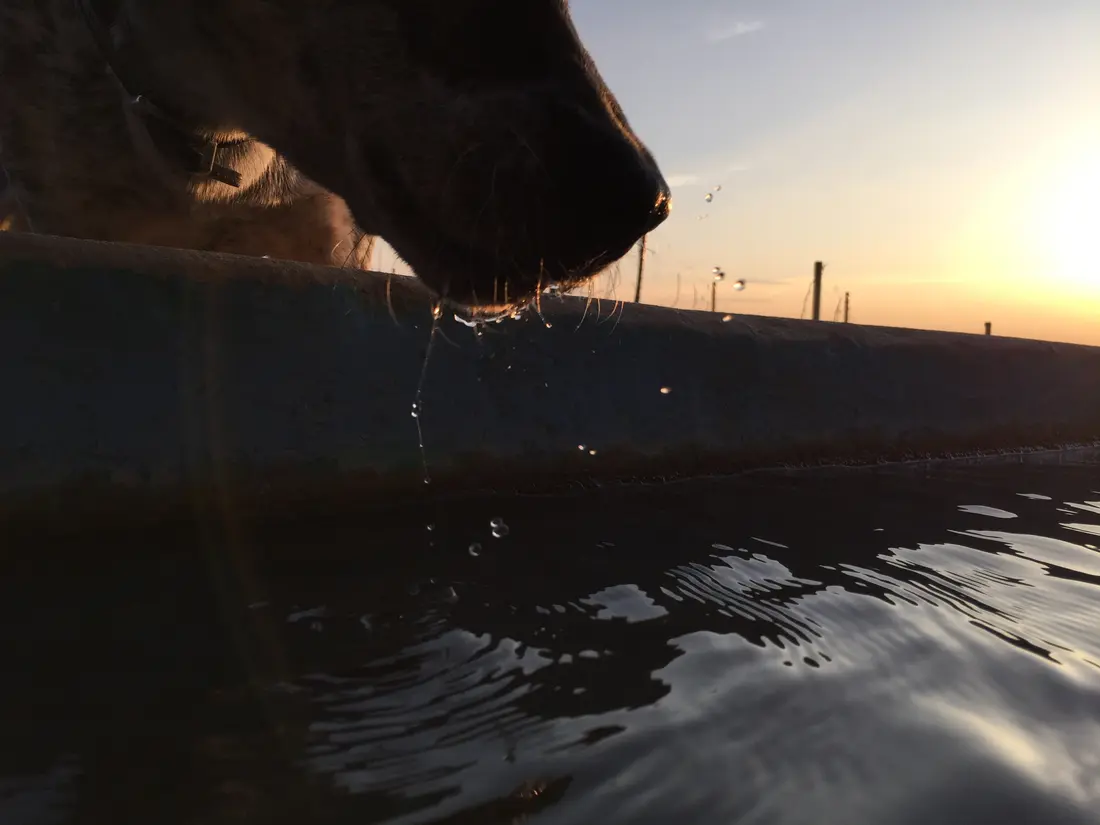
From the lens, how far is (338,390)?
75.5 inches

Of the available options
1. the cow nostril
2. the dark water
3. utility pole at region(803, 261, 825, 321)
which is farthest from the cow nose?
utility pole at region(803, 261, 825, 321)

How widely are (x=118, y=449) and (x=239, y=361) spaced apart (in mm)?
306

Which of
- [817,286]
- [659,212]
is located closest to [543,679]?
[659,212]

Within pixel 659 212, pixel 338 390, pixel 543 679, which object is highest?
pixel 659 212

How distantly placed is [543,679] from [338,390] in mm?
1110

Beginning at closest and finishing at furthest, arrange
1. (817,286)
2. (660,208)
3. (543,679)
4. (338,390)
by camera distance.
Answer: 1. (543,679)
2. (660,208)
3. (338,390)
4. (817,286)

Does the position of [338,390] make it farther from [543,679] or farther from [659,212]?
[543,679]

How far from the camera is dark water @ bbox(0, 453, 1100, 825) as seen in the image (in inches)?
29.8

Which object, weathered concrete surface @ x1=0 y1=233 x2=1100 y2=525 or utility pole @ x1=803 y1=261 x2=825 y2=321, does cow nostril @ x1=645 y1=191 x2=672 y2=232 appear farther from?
utility pole @ x1=803 y1=261 x2=825 y2=321

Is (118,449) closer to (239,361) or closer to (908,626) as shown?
(239,361)

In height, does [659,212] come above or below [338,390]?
above

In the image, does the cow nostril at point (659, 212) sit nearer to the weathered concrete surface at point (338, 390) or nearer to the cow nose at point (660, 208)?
the cow nose at point (660, 208)

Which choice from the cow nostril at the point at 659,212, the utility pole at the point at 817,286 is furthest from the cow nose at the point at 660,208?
the utility pole at the point at 817,286

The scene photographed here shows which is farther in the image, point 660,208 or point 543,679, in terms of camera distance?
point 660,208
